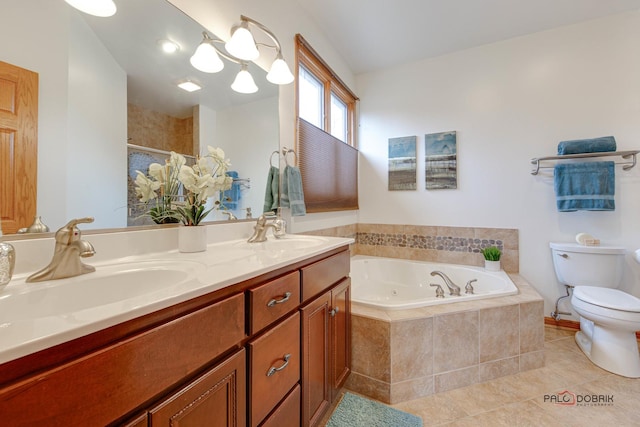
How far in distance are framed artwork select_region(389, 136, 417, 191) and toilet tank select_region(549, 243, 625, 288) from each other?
4.42 feet

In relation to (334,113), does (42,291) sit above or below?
below

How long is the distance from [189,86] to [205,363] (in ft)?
3.86

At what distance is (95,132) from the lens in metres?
0.88

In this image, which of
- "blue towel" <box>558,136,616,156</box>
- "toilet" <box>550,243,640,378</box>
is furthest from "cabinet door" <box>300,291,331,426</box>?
"blue towel" <box>558,136,616,156</box>

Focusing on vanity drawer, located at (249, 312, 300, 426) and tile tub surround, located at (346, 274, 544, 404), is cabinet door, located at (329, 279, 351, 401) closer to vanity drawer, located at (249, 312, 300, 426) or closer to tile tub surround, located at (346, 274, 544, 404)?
tile tub surround, located at (346, 274, 544, 404)

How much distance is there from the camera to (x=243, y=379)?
750 millimetres

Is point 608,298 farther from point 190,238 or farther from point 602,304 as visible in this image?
point 190,238

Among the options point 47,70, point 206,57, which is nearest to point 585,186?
point 206,57

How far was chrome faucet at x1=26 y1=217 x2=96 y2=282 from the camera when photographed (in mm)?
682

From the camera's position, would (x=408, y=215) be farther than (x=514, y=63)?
Yes

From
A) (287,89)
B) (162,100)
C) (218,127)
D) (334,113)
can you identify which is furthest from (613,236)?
(162,100)

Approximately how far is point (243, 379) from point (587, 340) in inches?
100

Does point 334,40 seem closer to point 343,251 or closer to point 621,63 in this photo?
point 343,251

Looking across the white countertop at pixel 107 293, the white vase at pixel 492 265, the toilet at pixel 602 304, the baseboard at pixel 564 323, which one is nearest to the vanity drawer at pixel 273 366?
the white countertop at pixel 107 293
